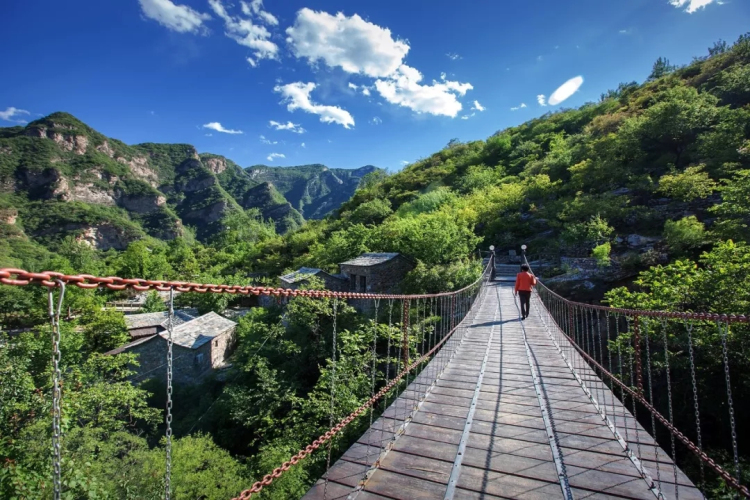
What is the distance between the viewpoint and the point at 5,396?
35.5 feet

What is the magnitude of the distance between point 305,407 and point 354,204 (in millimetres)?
34880

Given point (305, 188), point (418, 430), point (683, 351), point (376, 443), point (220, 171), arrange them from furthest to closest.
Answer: point (305, 188)
point (220, 171)
point (683, 351)
point (418, 430)
point (376, 443)

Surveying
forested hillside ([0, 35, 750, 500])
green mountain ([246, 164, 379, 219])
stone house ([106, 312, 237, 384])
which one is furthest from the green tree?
green mountain ([246, 164, 379, 219])

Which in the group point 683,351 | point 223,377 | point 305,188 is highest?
point 305,188

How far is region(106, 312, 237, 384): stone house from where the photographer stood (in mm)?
18497

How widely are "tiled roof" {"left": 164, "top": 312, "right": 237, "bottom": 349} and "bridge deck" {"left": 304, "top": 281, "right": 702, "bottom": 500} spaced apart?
17838 millimetres

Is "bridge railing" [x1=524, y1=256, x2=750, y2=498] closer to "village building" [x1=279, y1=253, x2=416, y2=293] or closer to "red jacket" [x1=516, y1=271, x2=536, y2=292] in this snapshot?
"red jacket" [x1=516, y1=271, x2=536, y2=292]

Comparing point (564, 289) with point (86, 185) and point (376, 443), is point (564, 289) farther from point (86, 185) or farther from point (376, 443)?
point (86, 185)

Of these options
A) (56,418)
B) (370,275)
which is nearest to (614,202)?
(370,275)

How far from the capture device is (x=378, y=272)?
17422mm

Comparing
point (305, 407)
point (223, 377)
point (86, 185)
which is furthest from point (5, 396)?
point (86, 185)

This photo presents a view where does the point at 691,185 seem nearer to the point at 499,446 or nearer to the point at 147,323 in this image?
the point at 499,446

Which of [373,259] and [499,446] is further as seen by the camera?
[373,259]

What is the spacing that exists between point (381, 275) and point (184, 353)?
37.2 feet
